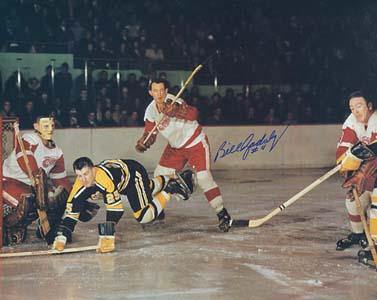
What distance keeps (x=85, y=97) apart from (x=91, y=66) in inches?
31.3

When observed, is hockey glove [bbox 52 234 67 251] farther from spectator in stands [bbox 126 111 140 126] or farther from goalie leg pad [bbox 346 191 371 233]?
spectator in stands [bbox 126 111 140 126]

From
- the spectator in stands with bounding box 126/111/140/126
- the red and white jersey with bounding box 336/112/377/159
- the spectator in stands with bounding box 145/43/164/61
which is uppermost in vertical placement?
the spectator in stands with bounding box 145/43/164/61

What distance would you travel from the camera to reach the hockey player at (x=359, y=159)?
6.74m

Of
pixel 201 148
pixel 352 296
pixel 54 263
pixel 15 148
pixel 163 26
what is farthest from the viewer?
pixel 163 26

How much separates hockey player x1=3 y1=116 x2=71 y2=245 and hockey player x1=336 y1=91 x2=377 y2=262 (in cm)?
261

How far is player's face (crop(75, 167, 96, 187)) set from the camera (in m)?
7.05

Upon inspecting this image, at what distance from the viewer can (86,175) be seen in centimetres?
707

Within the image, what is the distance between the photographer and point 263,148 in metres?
15.4

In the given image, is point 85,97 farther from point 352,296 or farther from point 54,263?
point 352,296

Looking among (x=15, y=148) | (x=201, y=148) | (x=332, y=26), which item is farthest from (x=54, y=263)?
(x=332, y=26)

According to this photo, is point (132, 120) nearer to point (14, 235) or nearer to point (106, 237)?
point (14, 235)

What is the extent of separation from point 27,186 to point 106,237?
3.41 feet
